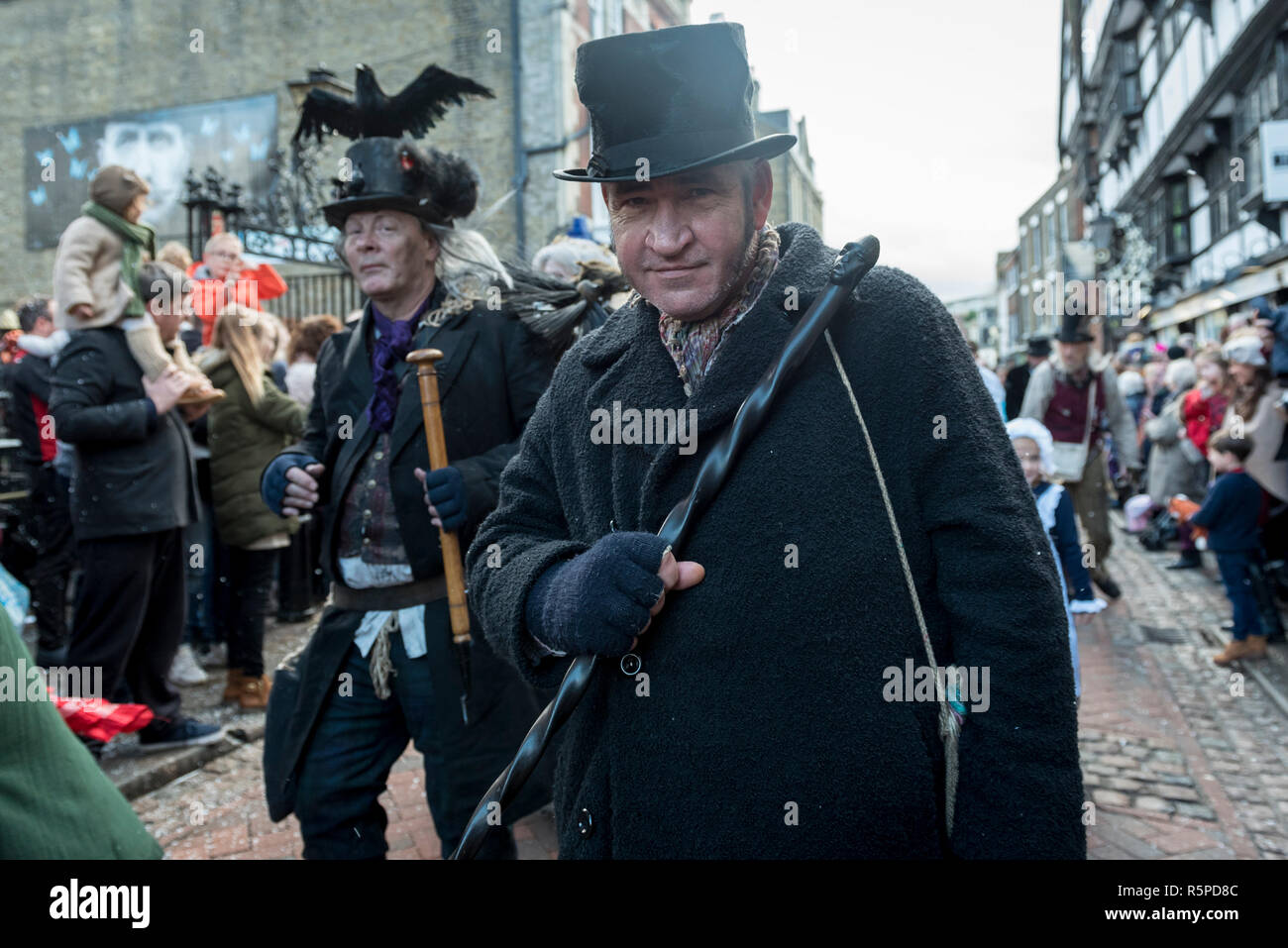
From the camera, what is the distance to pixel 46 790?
144 centimetres

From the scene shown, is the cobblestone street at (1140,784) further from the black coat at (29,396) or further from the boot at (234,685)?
the black coat at (29,396)

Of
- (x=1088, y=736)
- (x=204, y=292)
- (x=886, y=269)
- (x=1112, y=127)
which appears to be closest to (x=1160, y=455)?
(x=1088, y=736)

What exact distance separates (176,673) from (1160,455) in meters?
9.04

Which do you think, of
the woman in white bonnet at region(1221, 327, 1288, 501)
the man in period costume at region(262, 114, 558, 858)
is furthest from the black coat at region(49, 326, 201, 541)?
the woman in white bonnet at region(1221, 327, 1288, 501)

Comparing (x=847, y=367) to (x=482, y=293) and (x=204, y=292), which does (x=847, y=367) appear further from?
(x=204, y=292)

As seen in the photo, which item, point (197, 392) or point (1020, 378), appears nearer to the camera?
point (197, 392)

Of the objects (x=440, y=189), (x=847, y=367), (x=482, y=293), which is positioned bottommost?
(x=847, y=367)

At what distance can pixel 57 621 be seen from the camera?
6043 millimetres

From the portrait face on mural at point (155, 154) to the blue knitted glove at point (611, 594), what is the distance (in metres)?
22.9

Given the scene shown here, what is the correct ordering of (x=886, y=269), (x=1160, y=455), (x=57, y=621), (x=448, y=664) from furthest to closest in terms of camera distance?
(x=1160, y=455) → (x=57, y=621) → (x=448, y=664) → (x=886, y=269)

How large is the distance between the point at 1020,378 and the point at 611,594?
31.3 ft

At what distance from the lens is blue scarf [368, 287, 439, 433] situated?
3000 millimetres

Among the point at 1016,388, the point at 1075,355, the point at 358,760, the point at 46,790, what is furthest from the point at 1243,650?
the point at 46,790

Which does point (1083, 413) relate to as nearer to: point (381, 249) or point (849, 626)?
Result: point (381, 249)
